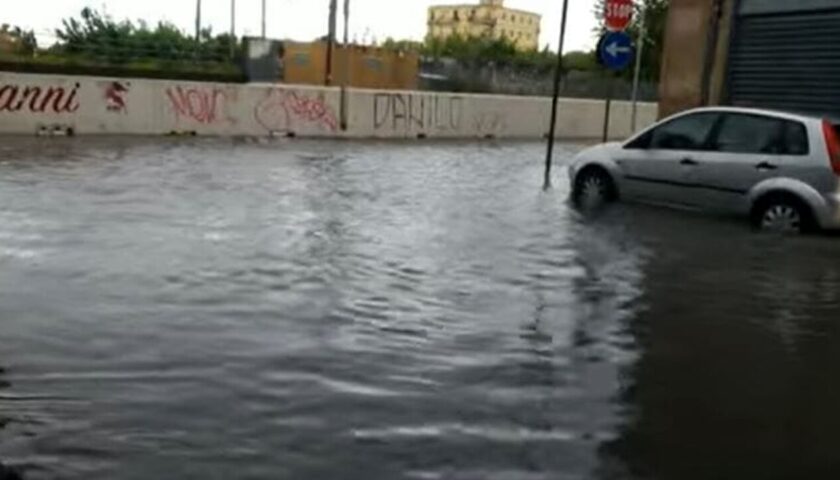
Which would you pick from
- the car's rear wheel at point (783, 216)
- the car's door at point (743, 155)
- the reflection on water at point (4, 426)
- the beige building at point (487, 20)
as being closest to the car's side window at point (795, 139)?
the car's door at point (743, 155)

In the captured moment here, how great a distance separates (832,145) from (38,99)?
54.3ft

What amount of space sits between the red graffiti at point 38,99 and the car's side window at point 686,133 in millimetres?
14211

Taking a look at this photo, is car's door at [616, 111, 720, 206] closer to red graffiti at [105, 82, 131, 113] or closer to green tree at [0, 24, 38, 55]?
red graffiti at [105, 82, 131, 113]

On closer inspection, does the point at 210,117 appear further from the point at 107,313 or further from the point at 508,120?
the point at 107,313

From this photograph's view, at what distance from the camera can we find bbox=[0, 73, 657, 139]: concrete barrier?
2156 cm

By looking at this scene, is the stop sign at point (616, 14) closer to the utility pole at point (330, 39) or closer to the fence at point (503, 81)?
the utility pole at point (330, 39)

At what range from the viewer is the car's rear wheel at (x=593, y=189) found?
1333 cm

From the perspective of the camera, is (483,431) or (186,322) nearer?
(483,431)

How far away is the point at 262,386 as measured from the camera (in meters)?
5.07

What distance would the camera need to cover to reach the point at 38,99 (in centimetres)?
Result: 2142

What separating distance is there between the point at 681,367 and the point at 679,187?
A: 22.4 feet

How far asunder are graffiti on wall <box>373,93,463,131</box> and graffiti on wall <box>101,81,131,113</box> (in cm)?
734

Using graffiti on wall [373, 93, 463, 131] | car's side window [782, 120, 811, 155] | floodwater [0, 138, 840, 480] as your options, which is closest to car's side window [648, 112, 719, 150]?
car's side window [782, 120, 811, 155]

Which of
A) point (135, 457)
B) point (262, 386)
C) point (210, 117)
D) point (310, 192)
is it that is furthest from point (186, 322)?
point (210, 117)
